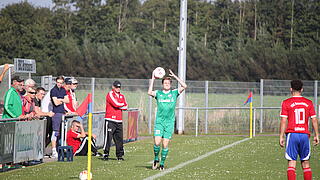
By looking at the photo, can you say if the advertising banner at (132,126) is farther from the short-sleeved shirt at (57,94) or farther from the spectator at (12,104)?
the spectator at (12,104)

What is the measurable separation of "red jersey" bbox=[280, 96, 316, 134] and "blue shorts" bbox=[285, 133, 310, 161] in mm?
99

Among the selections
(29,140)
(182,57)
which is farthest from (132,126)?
(29,140)

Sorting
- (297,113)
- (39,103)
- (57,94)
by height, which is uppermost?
(57,94)

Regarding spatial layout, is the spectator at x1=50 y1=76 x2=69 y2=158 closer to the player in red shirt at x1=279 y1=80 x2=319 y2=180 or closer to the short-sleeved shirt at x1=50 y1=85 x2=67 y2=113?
the short-sleeved shirt at x1=50 y1=85 x2=67 y2=113

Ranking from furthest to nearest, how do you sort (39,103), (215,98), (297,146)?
(215,98) → (39,103) → (297,146)

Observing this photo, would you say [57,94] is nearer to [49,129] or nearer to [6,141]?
[49,129]

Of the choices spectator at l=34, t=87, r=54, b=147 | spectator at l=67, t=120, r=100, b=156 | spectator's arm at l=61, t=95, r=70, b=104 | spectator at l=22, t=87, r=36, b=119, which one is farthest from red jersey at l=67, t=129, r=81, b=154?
spectator at l=22, t=87, r=36, b=119

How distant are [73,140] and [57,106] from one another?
1.17 m

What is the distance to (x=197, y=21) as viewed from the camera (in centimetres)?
8162

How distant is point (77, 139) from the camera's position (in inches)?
706

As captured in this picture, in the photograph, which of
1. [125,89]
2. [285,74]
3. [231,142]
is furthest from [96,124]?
[285,74]

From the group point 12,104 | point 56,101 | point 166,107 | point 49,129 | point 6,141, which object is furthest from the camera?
point 49,129

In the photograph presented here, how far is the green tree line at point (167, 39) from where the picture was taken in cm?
7112

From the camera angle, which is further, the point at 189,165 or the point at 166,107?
the point at 189,165
